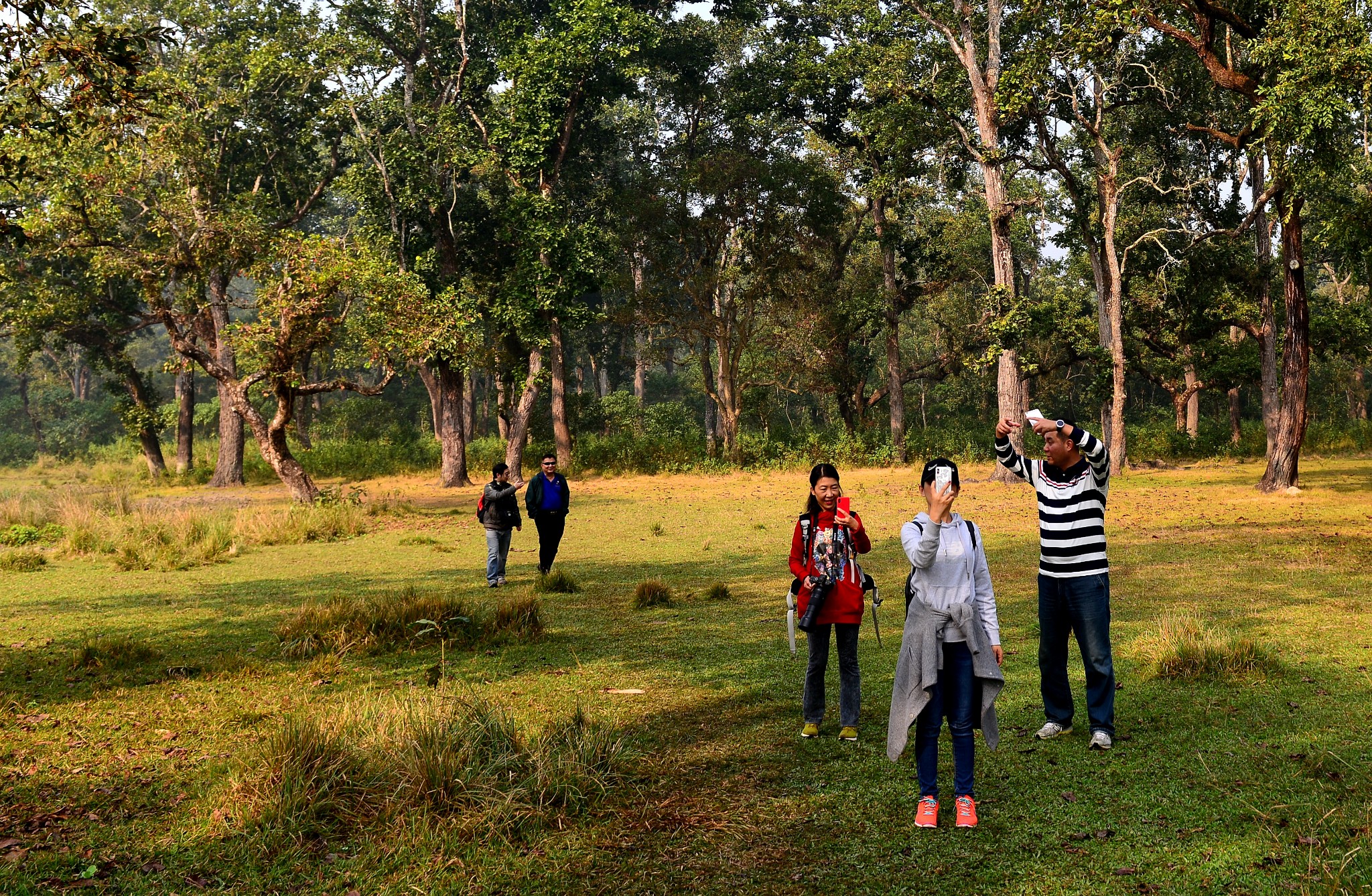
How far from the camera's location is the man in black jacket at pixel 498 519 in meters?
14.1

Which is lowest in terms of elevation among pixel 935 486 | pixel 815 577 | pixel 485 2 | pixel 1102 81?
pixel 815 577

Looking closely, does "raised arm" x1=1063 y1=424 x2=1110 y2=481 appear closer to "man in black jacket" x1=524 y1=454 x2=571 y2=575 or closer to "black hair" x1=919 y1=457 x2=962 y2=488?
"black hair" x1=919 y1=457 x2=962 y2=488

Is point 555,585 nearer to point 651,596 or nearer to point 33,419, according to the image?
point 651,596

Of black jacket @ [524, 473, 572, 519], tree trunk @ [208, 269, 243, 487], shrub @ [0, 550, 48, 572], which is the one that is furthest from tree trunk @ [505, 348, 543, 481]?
black jacket @ [524, 473, 572, 519]

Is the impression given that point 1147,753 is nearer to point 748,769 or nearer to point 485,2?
point 748,769

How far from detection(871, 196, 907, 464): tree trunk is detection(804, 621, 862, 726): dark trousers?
106ft

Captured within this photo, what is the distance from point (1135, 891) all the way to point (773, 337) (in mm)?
38268

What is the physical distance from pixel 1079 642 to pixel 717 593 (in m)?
6.87

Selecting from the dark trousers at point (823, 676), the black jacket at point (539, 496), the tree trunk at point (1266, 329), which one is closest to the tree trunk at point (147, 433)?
the black jacket at point (539, 496)

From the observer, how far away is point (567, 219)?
35125 mm

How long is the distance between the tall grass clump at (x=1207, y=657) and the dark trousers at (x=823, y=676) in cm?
331

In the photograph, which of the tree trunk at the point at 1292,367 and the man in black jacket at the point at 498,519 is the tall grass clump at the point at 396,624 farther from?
the tree trunk at the point at 1292,367

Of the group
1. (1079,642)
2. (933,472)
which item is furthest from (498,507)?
(933,472)

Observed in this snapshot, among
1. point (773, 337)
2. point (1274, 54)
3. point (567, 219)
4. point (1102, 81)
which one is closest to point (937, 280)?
point (773, 337)
